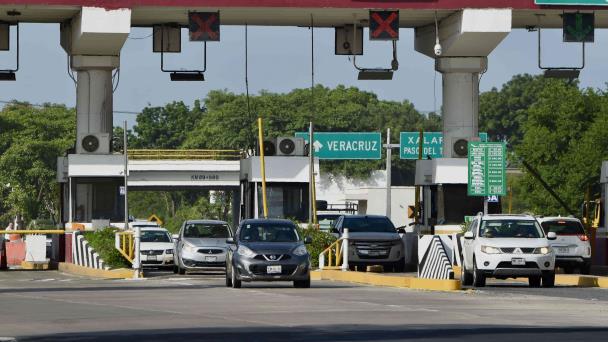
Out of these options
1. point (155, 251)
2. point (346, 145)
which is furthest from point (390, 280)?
point (346, 145)

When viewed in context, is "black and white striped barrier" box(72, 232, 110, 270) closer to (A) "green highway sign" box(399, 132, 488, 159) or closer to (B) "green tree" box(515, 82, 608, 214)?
(B) "green tree" box(515, 82, 608, 214)

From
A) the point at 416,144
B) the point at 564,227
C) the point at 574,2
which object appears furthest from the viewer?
the point at 416,144

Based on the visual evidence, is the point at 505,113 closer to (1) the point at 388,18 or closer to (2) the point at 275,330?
(1) the point at 388,18

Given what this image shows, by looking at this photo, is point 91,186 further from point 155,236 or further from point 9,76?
point 9,76

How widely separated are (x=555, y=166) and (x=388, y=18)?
51397 mm

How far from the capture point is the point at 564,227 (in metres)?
48.4

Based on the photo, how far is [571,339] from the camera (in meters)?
19.1

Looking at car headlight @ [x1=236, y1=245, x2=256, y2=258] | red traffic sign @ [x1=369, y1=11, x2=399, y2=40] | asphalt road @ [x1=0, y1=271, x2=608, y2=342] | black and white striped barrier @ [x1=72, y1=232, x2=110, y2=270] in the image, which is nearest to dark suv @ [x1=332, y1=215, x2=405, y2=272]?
red traffic sign @ [x1=369, y1=11, x2=399, y2=40]

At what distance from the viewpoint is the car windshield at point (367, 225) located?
50.7m

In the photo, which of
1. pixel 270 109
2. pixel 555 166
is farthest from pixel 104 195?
pixel 270 109

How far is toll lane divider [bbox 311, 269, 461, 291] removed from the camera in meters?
35.2

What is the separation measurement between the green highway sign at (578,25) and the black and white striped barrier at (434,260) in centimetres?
1329

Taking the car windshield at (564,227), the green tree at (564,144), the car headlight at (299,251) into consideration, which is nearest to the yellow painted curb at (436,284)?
the car headlight at (299,251)

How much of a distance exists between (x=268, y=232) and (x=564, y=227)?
44.3ft
